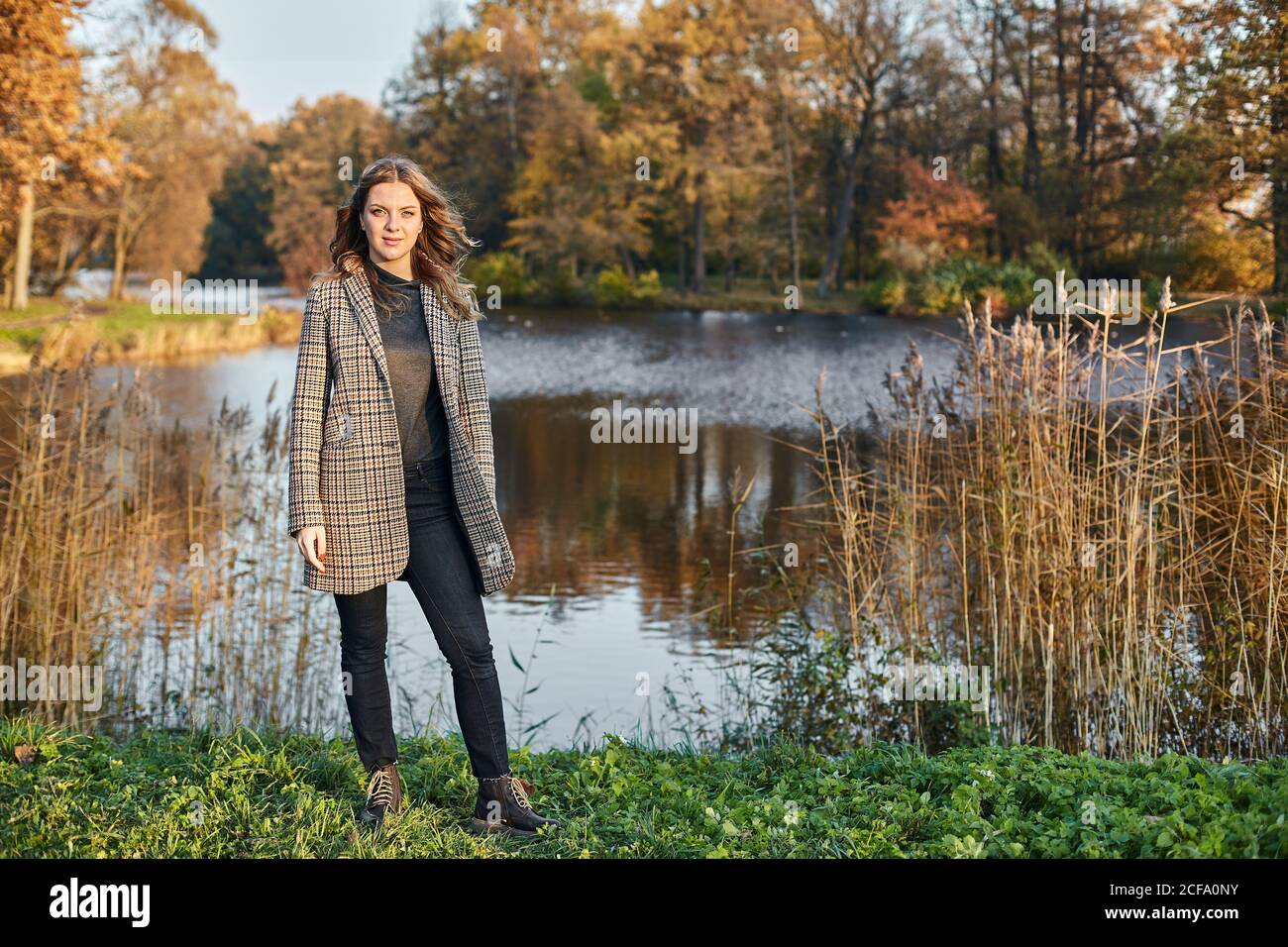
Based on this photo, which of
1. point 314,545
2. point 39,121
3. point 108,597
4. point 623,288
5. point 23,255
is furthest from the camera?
point 623,288

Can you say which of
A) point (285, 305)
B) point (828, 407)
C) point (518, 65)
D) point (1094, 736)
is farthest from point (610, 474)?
point (518, 65)

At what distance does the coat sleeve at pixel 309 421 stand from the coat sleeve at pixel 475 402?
38 cm

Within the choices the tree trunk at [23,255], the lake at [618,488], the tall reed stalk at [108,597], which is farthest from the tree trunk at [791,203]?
the tall reed stalk at [108,597]

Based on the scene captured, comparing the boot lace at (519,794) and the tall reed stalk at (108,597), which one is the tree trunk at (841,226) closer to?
the tall reed stalk at (108,597)

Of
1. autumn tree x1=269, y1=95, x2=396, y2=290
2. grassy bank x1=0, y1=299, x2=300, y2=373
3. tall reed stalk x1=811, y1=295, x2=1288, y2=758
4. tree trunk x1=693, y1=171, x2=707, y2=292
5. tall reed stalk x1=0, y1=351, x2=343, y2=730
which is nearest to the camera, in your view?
tall reed stalk x1=811, y1=295, x2=1288, y2=758

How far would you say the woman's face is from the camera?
3.50m

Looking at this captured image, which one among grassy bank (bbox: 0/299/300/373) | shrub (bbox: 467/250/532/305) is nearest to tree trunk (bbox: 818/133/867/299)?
shrub (bbox: 467/250/532/305)

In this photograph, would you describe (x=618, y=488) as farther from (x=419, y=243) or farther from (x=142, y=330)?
(x=142, y=330)

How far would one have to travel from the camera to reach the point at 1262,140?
1451 centimetres

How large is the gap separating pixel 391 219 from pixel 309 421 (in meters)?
0.60

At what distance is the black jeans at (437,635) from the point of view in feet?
11.4

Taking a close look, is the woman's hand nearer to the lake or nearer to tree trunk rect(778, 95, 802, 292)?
the lake

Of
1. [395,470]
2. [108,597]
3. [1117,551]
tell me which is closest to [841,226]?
[108,597]

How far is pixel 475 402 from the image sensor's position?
3.55m
